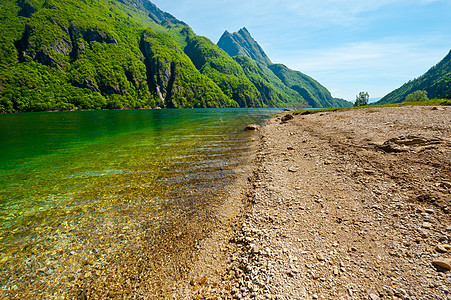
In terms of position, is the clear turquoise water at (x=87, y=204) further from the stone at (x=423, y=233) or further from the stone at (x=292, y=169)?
the stone at (x=423, y=233)

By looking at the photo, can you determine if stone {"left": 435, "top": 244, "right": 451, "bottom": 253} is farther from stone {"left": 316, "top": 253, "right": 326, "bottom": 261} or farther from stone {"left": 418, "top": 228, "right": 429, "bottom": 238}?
stone {"left": 316, "top": 253, "right": 326, "bottom": 261}

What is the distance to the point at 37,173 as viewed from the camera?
16.6 meters

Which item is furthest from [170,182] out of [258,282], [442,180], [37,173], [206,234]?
[442,180]

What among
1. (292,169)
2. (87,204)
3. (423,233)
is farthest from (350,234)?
(87,204)

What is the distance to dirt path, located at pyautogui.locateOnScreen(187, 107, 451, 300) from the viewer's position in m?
5.05

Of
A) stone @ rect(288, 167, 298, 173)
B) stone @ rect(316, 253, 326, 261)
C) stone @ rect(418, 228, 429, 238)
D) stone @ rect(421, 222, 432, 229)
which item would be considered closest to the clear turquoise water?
stone @ rect(288, 167, 298, 173)

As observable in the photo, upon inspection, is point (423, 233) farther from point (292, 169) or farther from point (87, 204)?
point (87, 204)

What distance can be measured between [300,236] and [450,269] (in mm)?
3990

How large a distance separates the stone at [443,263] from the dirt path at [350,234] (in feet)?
0.07

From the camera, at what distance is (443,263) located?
4902 mm

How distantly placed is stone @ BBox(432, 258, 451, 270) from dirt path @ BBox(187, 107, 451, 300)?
20 mm

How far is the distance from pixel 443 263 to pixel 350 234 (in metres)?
2.33

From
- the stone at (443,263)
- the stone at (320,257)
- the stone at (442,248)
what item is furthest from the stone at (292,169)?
the stone at (443,263)

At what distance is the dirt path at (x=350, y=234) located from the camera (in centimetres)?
505
